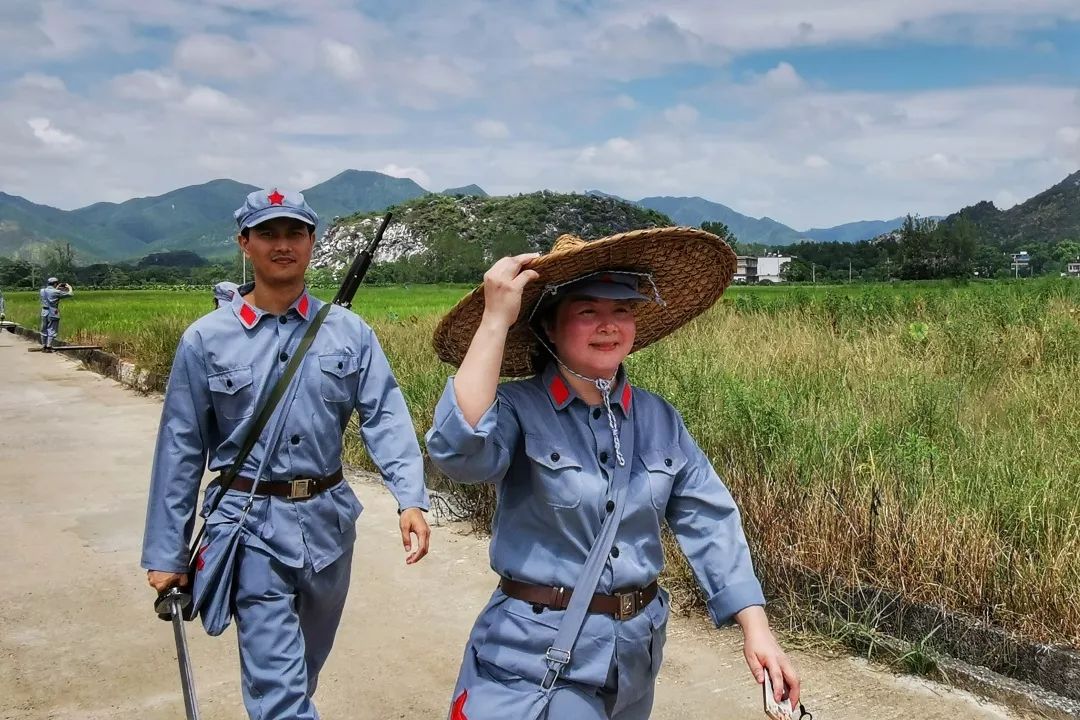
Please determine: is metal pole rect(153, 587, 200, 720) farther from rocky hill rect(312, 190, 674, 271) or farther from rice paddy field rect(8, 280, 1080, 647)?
rocky hill rect(312, 190, 674, 271)

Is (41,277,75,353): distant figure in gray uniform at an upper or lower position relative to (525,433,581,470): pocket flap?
lower

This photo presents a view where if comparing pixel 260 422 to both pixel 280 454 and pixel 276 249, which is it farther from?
pixel 276 249

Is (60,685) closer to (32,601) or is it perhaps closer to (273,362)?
(32,601)

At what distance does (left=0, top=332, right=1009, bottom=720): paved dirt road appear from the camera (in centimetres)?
362

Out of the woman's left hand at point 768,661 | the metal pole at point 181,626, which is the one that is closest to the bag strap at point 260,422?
the metal pole at point 181,626

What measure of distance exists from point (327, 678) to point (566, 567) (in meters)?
2.23

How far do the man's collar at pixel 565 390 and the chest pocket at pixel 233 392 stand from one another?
110 cm

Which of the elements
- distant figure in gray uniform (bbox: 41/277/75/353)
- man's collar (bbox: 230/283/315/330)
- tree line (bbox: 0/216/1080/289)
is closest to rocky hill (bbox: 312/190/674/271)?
tree line (bbox: 0/216/1080/289)

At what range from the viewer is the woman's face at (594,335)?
2115 mm

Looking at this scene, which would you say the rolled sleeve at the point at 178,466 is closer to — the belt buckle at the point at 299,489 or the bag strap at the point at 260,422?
the bag strap at the point at 260,422

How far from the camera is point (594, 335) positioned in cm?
213

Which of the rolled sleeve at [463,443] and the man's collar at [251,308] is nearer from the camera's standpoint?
the rolled sleeve at [463,443]

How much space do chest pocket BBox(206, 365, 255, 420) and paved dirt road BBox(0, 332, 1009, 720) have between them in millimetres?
1328

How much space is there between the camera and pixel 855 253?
106 m
